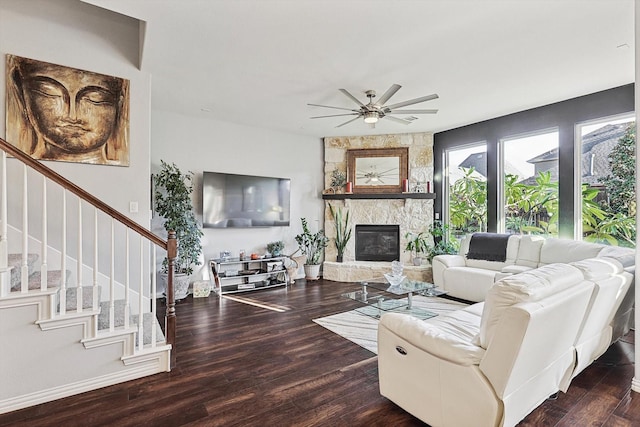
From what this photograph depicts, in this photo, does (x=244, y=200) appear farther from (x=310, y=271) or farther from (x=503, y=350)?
(x=503, y=350)

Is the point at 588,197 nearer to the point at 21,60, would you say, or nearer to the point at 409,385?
the point at 409,385

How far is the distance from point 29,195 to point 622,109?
6.58 metres

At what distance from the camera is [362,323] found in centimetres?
351

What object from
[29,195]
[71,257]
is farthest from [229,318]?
[29,195]

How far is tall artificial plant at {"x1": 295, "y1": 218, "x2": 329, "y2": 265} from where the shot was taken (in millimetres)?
5863

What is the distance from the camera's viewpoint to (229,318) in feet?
12.1

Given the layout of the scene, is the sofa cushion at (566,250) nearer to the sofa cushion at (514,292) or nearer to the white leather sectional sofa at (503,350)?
the white leather sectional sofa at (503,350)

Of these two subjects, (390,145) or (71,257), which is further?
(390,145)

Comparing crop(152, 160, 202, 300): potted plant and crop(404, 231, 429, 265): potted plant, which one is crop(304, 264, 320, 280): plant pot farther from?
crop(152, 160, 202, 300): potted plant

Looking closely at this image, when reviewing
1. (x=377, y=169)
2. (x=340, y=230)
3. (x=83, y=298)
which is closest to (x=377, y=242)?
(x=340, y=230)

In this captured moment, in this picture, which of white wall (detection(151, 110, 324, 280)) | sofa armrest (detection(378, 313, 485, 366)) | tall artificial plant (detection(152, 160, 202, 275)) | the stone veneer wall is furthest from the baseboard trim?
the stone veneer wall

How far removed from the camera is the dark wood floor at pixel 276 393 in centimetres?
188

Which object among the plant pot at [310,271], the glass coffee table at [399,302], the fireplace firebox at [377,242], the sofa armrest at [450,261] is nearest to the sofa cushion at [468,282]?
the sofa armrest at [450,261]

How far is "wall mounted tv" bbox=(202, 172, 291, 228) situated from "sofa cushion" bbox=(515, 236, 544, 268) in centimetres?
378
